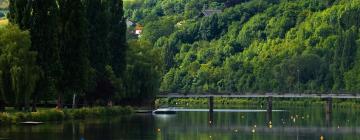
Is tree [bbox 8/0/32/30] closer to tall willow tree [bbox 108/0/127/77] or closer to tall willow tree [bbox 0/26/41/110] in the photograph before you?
tall willow tree [bbox 0/26/41/110]

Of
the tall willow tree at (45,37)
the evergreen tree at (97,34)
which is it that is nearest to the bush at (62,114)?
the tall willow tree at (45,37)

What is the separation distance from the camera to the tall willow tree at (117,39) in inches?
6260

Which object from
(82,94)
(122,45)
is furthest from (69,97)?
(122,45)

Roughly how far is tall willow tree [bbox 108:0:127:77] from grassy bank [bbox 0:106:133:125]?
5915 millimetres

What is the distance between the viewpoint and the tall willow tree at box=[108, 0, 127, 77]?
522 ft

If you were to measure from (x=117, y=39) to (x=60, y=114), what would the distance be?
33587 mm

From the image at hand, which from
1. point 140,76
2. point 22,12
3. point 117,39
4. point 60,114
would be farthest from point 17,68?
point 140,76

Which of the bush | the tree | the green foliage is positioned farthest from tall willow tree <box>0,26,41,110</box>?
the green foliage

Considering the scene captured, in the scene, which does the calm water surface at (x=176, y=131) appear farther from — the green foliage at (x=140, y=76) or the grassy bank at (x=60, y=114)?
the green foliage at (x=140, y=76)

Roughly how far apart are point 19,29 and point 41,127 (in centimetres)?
1795

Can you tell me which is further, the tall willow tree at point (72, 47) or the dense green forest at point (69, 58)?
the tall willow tree at point (72, 47)

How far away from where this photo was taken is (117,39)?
6314 inches

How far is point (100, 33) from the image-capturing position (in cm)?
15138

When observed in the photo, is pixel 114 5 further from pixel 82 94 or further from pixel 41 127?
pixel 41 127
